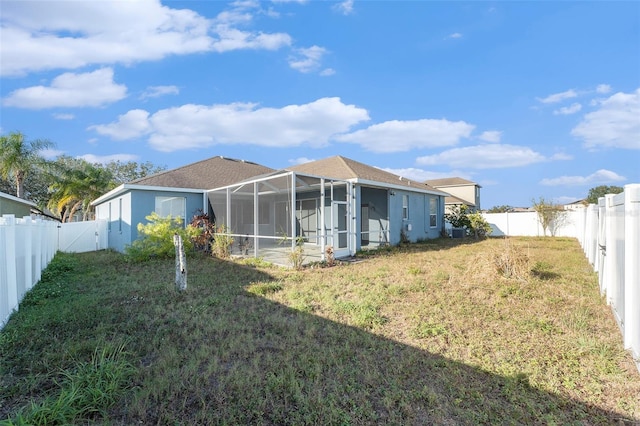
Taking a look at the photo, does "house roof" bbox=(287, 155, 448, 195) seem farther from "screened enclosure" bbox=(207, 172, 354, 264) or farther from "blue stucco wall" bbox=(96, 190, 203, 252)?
"blue stucco wall" bbox=(96, 190, 203, 252)

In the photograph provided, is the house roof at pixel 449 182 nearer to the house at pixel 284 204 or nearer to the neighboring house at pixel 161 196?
the house at pixel 284 204

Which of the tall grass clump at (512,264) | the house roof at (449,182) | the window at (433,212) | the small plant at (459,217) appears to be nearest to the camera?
the tall grass clump at (512,264)

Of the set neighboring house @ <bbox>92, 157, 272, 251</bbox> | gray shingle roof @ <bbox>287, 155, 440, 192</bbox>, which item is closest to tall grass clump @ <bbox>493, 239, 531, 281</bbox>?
gray shingle roof @ <bbox>287, 155, 440, 192</bbox>

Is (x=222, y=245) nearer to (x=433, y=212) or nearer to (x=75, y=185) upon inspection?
(x=433, y=212)

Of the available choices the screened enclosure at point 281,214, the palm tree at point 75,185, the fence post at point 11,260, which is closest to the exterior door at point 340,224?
the screened enclosure at point 281,214

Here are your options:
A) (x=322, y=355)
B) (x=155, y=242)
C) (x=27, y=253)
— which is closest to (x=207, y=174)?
(x=155, y=242)

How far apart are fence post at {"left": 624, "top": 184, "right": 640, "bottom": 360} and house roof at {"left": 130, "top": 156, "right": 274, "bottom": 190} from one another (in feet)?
46.8

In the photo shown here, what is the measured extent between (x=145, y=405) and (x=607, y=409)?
166 inches

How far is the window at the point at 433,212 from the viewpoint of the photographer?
1983 cm

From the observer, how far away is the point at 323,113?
1658 cm

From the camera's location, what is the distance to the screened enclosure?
13.0 metres

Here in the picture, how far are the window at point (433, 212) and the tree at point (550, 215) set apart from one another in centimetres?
717

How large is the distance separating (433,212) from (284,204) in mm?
9949

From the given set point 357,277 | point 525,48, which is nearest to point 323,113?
point 525,48
